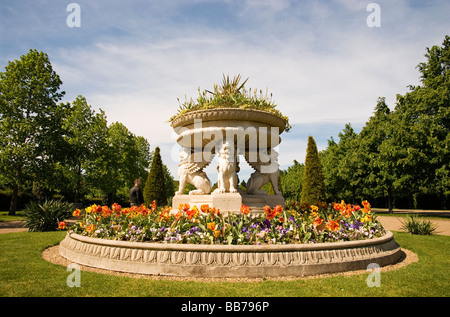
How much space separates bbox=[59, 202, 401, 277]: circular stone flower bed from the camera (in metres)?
4.64

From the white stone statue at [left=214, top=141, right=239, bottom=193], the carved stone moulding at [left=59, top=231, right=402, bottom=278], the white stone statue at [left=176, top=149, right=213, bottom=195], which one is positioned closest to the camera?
the carved stone moulding at [left=59, top=231, right=402, bottom=278]

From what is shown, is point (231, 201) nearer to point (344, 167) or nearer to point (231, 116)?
point (231, 116)

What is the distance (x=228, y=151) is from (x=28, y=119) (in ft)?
57.1

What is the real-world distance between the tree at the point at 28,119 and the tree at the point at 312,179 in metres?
17.6

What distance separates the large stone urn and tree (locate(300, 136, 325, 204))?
13.8 metres

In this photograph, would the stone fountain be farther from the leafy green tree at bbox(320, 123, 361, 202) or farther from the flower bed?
the leafy green tree at bbox(320, 123, 361, 202)

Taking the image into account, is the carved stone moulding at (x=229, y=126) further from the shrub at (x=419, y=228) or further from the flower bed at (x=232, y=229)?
the shrub at (x=419, y=228)

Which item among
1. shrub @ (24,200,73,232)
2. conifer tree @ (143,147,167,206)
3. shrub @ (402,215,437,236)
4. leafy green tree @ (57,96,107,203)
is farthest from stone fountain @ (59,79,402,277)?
leafy green tree @ (57,96,107,203)

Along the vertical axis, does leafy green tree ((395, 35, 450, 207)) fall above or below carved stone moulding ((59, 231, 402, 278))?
above

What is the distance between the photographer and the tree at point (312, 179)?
2148cm

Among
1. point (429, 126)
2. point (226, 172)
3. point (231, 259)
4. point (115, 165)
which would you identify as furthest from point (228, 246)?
point (115, 165)

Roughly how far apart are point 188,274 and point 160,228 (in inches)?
47.4

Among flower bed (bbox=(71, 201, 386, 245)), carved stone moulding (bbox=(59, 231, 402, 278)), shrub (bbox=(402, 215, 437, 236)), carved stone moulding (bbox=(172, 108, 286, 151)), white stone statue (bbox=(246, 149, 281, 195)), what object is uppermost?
carved stone moulding (bbox=(172, 108, 286, 151))
